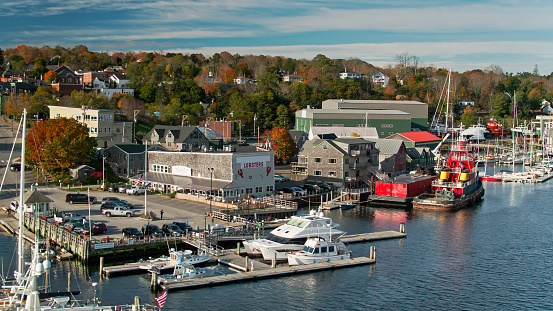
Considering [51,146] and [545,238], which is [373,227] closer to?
[545,238]

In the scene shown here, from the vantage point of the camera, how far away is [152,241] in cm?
3925

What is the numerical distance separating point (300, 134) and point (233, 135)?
17045 mm

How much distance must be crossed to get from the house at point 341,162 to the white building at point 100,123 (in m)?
27.6

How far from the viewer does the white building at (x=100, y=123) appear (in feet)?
255

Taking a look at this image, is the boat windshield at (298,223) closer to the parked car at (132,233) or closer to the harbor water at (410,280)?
the harbor water at (410,280)

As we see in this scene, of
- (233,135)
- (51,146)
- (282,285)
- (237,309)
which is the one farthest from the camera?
(233,135)

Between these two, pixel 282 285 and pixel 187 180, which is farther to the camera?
pixel 187 180

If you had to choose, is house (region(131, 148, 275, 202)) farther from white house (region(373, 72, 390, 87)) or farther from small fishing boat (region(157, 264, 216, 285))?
white house (region(373, 72, 390, 87))

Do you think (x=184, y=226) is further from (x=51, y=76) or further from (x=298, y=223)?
(x=51, y=76)

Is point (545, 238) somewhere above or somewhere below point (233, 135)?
below

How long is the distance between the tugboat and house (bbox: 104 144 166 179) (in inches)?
1232

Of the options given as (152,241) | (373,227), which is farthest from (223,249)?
(373,227)

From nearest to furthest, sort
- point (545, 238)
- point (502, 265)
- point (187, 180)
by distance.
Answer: point (502, 265) → point (545, 238) → point (187, 180)

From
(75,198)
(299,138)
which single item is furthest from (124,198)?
(299,138)
